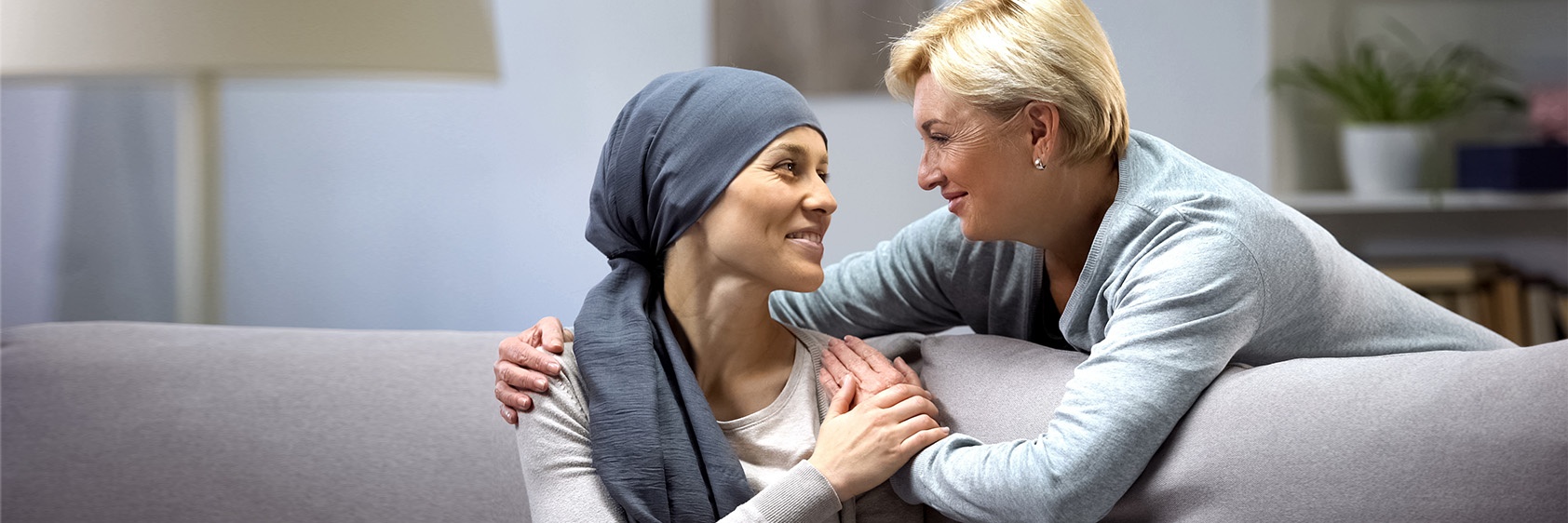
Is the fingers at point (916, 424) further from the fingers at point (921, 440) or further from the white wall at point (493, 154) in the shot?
the white wall at point (493, 154)

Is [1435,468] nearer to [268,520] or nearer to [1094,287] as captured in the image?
[1094,287]

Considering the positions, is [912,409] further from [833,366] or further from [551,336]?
[551,336]

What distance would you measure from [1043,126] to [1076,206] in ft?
0.41

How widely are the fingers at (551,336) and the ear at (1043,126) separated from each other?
0.63m

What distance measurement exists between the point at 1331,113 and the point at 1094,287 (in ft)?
7.50

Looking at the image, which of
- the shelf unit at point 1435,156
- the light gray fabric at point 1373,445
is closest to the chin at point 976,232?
the light gray fabric at point 1373,445

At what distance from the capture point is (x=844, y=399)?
52.1 inches

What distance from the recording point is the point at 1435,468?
1120 millimetres

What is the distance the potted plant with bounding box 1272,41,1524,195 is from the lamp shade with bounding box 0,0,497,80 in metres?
2.21

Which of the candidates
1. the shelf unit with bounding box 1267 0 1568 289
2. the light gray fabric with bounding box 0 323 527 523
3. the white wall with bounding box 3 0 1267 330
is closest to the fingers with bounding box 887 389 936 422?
the light gray fabric with bounding box 0 323 527 523

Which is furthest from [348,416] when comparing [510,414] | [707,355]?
[707,355]

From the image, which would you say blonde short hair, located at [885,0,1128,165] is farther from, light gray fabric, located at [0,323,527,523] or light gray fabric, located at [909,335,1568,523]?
light gray fabric, located at [0,323,527,523]

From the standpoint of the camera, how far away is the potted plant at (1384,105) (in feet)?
9.89

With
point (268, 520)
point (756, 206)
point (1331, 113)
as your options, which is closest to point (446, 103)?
point (268, 520)
